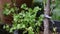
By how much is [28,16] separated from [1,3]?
0.50 metres

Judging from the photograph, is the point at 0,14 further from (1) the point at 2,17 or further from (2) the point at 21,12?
(2) the point at 21,12

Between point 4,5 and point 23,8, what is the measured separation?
278mm

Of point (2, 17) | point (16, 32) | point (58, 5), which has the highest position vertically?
point (58, 5)

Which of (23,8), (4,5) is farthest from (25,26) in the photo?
(4,5)

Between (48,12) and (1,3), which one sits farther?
(1,3)

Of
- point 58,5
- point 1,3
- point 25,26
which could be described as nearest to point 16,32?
point 25,26

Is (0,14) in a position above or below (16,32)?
above

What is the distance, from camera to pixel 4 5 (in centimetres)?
207

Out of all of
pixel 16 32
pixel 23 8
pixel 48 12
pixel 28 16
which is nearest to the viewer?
pixel 48 12

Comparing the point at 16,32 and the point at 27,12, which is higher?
the point at 27,12

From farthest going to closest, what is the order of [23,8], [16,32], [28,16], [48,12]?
1. [16,32]
2. [23,8]
3. [28,16]
4. [48,12]

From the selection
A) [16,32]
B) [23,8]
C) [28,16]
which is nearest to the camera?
[28,16]

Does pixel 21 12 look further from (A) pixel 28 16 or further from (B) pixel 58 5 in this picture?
(B) pixel 58 5

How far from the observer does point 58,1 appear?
6.57 feet
